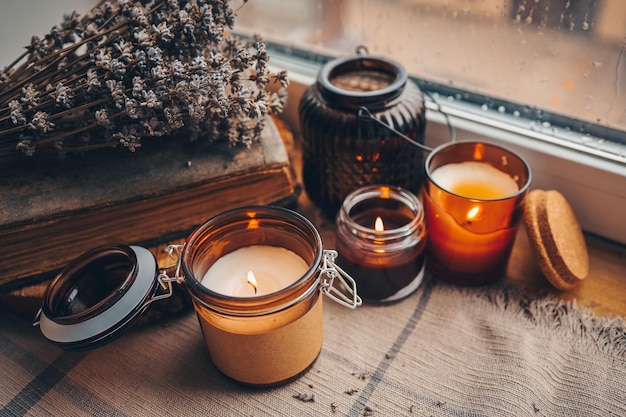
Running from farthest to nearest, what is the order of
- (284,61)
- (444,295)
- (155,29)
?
(284,61), (444,295), (155,29)

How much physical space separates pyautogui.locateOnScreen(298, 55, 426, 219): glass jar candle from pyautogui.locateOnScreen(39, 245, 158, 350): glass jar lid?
0.95ft

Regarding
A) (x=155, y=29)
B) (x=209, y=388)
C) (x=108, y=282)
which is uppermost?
(x=155, y=29)

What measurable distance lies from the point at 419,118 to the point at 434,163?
0.07 meters

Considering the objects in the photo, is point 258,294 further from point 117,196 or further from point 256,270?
point 117,196

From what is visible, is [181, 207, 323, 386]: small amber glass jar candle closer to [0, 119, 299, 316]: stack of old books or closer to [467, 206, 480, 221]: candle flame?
[0, 119, 299, 316]: stack of old books

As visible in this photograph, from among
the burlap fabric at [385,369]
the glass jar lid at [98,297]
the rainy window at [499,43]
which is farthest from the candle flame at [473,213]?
the glass jar lid at [98,297]

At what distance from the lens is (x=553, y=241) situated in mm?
694

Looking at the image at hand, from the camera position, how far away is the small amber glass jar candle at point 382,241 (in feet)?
2.28

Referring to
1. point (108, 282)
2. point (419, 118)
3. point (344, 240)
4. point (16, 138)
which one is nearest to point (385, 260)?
point (344, 240)

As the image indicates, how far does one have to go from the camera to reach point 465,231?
71 cm

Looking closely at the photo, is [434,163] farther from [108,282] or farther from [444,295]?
[108,282]

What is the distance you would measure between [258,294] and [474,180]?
335 millimetres

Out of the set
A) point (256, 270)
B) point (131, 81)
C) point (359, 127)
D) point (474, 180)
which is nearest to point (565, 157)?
point (474, 180)

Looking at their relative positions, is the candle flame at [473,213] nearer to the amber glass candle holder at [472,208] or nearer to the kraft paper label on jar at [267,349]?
the amber glass candle holder at [472,208]
